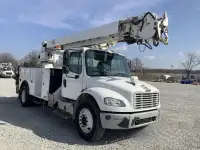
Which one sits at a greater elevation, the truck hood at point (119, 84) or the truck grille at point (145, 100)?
the truck hood at point (119, 84)

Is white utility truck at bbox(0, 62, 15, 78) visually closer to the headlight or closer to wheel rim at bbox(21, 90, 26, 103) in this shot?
wheel rim at bbox(21, 90, 26, 103)

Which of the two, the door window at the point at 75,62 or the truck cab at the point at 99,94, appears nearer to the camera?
the truck cab at the point at 99,94

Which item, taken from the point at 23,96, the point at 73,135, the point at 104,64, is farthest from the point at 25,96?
the point at 104,64

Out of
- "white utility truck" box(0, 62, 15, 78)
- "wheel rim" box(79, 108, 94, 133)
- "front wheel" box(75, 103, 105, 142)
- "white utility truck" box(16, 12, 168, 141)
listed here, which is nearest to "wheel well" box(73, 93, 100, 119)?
"white utility truck" box(16, 12, 168, 141)

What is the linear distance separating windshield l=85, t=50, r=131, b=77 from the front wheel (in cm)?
102

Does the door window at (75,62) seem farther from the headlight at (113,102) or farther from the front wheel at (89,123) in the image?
the headlight at (113,102)

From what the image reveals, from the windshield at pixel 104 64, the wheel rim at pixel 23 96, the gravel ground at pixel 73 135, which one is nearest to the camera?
the gravel ground at pixel 73 135

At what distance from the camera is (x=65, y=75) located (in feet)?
23.3

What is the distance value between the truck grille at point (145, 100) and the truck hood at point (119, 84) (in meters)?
0.12

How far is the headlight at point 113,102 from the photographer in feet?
17.4

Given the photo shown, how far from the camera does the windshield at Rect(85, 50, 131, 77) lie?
6.39 m

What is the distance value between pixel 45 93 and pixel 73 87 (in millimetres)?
1810

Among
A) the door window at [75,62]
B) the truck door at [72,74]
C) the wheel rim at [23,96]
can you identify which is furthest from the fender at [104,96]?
the wheel rim at [23,96]

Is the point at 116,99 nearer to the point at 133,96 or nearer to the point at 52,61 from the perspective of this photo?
the point at 133,96
